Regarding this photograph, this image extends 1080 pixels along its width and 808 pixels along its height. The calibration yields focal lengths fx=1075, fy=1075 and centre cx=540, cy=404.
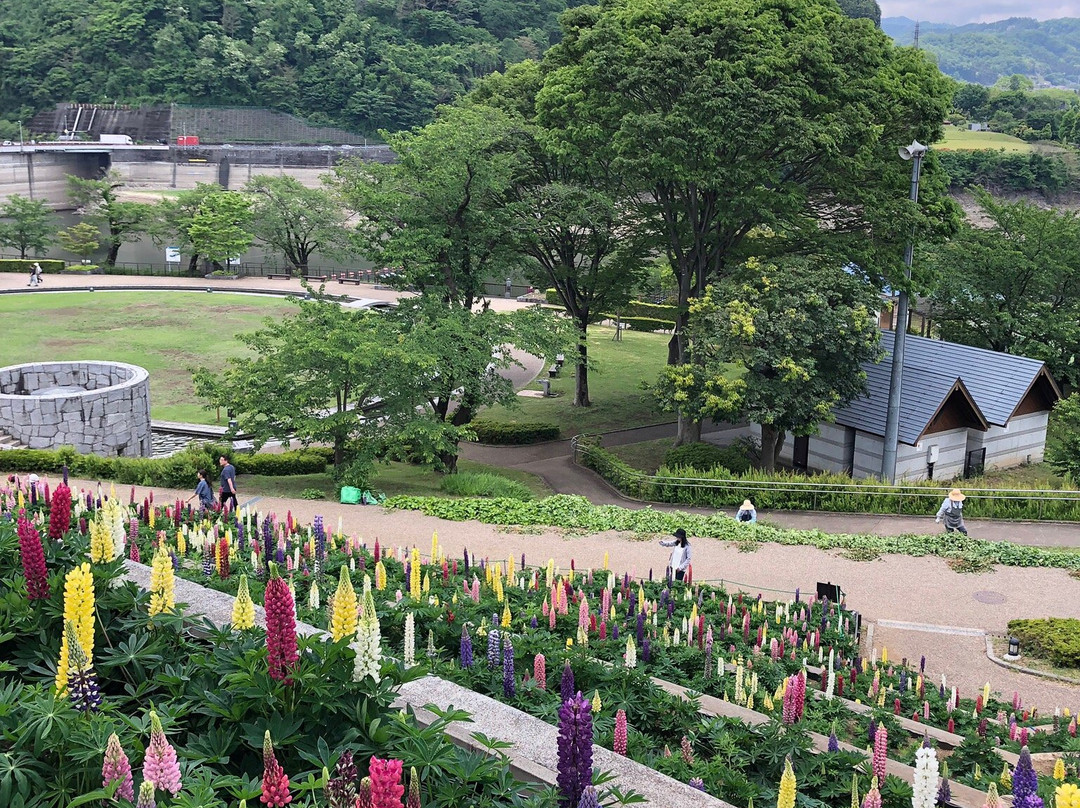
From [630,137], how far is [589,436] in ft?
27.6

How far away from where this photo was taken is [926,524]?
22375mm

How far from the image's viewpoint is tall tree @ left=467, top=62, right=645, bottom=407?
1180 inches

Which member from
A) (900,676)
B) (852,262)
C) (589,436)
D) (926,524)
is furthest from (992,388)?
(900,676)

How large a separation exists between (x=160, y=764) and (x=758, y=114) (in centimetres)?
2461

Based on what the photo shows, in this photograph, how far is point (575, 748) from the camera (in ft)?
16.4

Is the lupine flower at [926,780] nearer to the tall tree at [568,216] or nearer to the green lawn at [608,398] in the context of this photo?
the tall tree at [568,216]

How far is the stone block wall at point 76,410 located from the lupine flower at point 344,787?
23.9m

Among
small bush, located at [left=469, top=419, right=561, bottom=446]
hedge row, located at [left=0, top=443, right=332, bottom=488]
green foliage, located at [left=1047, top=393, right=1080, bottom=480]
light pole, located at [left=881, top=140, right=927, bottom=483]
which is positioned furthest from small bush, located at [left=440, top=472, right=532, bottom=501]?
green foliage, located at [left=1047, top=393, right=1080, bottom=480]

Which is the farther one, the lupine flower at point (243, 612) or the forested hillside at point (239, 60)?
the forested hillside at point (239, 60)

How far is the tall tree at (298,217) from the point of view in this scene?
60.3m

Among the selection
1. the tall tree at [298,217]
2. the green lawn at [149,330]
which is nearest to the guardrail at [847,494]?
the green lawn at [149,330]

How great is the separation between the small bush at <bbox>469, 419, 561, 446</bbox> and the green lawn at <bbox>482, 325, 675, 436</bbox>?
0.87 m

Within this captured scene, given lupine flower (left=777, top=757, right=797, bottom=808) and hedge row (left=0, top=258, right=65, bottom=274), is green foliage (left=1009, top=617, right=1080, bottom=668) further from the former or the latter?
hedge row (left=0, top=258, right=65, bottom=274)

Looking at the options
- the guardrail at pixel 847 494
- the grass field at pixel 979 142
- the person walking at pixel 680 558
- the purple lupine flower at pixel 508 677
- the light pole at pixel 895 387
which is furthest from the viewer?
the grass field at pixel 979 142
